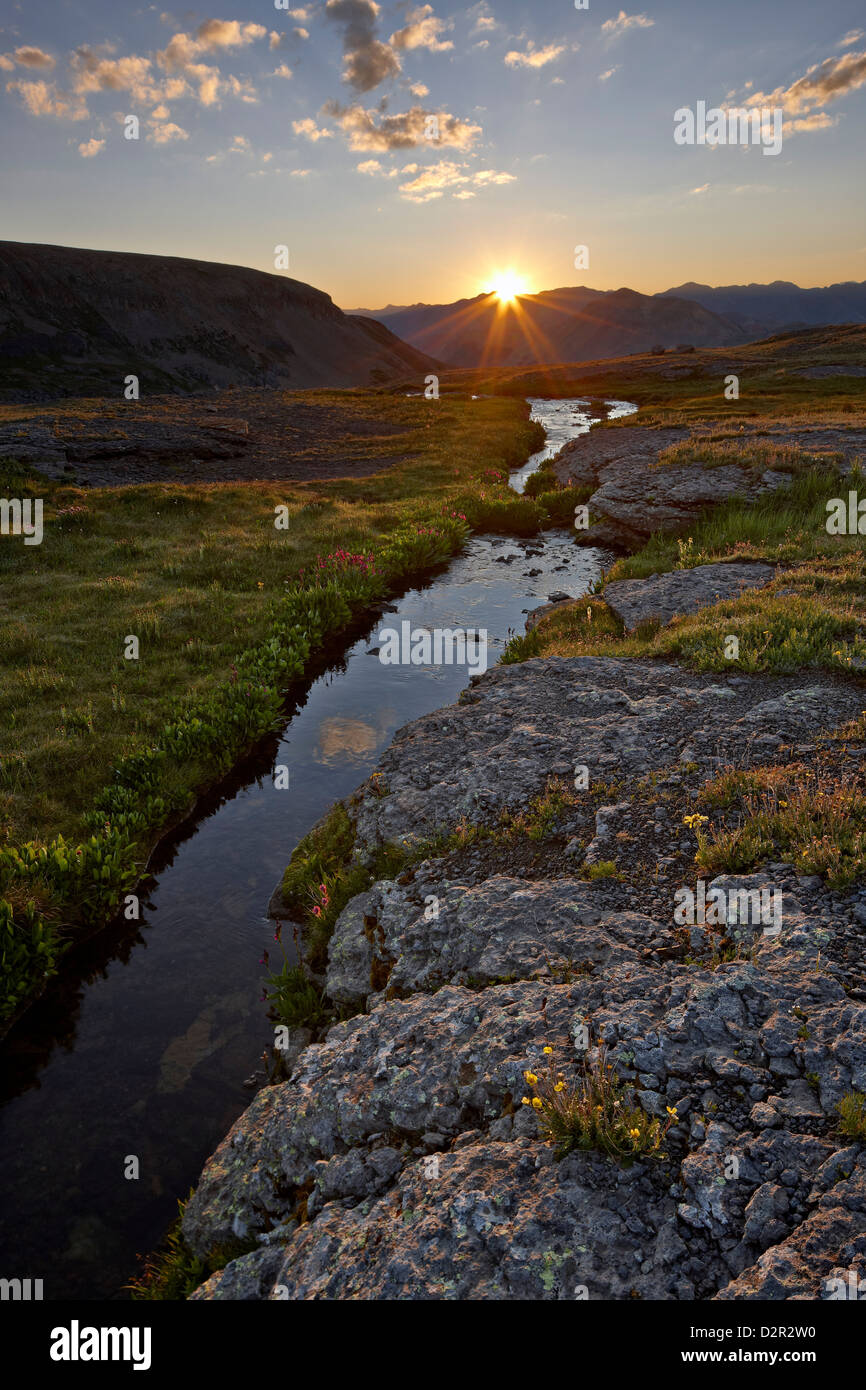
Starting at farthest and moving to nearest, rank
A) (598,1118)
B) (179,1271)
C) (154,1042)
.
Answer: (154,1042) < (179,1271) < (598,1118)

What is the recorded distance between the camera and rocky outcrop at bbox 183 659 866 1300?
12.3 ft

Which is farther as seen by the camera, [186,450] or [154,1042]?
[186,450]

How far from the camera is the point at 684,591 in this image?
16531mm

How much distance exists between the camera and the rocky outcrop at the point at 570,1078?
12.3 ft

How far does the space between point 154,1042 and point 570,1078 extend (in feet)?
17.9

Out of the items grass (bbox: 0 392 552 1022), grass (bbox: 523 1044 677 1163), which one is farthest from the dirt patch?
grass (bbox: 523 1044 677 1163)

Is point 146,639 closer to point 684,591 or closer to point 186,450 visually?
point 684,591

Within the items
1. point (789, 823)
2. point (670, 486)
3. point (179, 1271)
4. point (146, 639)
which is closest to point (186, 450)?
point (670, 486)

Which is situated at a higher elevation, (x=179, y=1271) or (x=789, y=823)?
(x=789, y=823)

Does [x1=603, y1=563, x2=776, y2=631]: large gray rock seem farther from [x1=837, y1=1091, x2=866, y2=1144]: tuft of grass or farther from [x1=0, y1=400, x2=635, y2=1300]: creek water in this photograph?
[x1=837, y1=1091, x2=866, y2=1144]: tuft of grass

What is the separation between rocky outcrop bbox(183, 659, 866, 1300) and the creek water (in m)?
0.94

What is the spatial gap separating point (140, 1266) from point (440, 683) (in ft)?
41.8

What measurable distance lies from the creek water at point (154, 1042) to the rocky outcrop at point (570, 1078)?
94cm

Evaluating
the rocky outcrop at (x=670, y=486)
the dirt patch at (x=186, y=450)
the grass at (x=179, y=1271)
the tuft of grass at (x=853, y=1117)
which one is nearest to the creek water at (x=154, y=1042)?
the grass at (x=179, y=1271)
